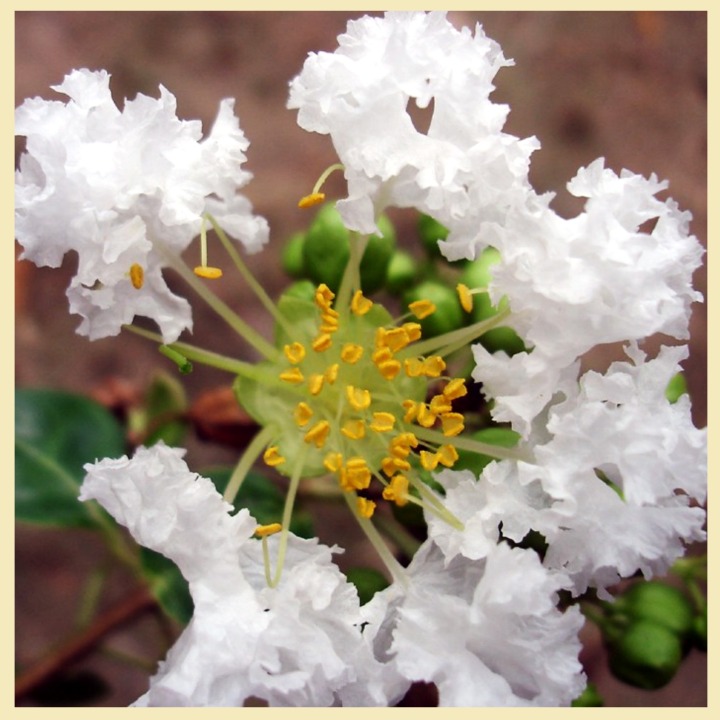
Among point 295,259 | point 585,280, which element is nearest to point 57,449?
point 295,259


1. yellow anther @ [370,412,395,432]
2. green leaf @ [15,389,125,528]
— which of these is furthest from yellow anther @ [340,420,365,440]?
green leaf @ [15,389,125,528]

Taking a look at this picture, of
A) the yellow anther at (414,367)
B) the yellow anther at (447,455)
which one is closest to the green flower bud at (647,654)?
the yellow anther at (447,455)

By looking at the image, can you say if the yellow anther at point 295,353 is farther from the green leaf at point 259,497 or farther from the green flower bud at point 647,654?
the green flower bud at point 647,654

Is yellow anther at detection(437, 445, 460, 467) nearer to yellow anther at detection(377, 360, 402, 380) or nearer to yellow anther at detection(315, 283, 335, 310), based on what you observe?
yellow anther at detection(377, 360, 402, 380)

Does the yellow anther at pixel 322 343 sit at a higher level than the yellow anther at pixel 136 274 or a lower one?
lower

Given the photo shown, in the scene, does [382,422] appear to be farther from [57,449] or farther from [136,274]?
[57,449]
